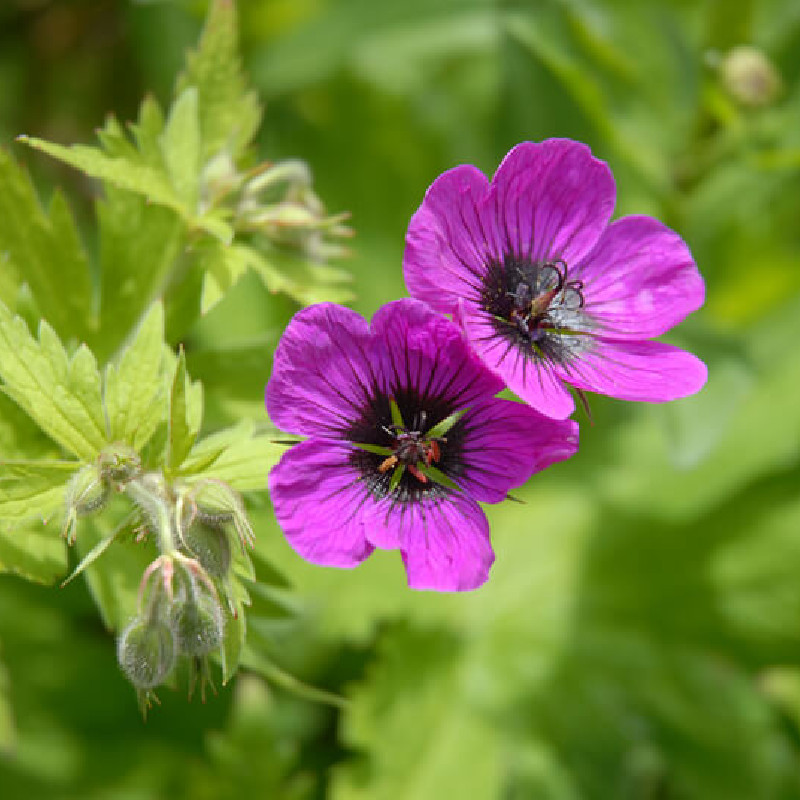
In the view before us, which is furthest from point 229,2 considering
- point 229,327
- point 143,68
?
point 143,68

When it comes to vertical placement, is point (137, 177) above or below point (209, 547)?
above

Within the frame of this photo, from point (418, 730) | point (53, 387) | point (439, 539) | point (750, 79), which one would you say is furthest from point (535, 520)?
point (53, 387)

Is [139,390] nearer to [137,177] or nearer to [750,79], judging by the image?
[137,177]

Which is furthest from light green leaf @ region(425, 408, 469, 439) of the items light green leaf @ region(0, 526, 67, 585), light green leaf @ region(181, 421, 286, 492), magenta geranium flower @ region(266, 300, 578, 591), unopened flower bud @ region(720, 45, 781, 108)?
unopened flower bud @ region(720, 45, 781, 108)

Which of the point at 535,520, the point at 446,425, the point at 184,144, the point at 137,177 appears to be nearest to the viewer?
the point at 446,425

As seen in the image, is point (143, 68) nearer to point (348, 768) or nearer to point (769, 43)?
point (769, 43)

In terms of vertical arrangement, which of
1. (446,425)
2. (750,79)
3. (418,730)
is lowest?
(418,730)

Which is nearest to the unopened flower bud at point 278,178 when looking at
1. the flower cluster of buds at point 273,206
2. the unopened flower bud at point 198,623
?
the flower cluster of buds at point 273,206

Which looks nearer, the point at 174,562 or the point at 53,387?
the point at 174,562
